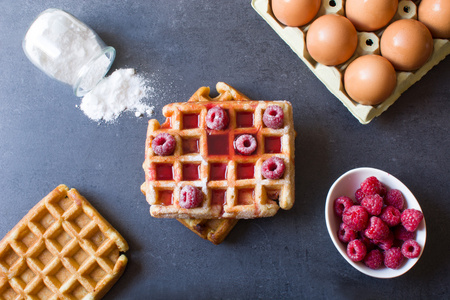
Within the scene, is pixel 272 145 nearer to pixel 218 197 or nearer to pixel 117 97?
pixel 218 197

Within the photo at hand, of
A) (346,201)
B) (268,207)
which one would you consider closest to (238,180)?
(268,207)

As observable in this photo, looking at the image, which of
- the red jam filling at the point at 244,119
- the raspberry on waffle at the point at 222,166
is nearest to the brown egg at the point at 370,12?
the raspberry on waffle at the point at 222,166

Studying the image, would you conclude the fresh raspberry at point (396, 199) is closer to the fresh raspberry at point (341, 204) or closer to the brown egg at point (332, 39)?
the fresh raspberry at point (341, 204)

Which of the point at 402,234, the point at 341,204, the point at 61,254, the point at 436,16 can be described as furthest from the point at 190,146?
the point at 436,16

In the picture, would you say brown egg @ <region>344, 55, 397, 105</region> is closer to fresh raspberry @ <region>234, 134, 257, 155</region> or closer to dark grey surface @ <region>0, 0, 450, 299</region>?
dark grey surface @ <region>0, 0, 450, 299</region>

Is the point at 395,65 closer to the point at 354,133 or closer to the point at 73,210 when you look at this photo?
the point at 354,133
